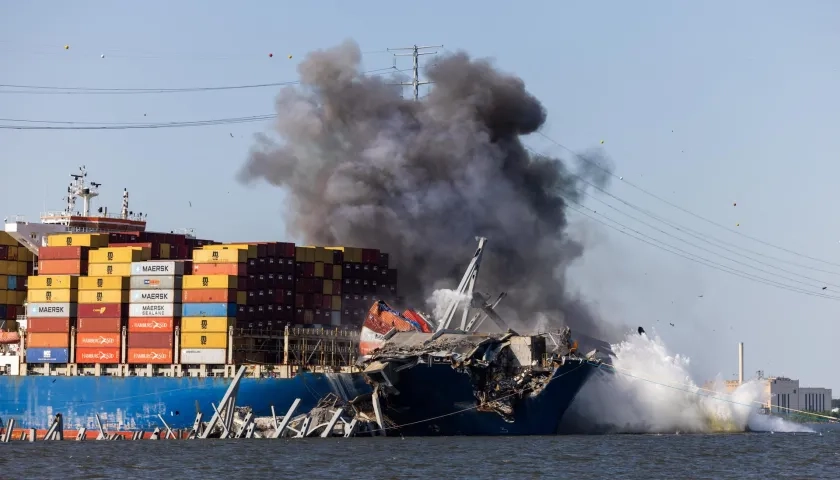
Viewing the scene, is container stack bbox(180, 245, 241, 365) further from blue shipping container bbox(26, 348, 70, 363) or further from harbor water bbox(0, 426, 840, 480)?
blue shipping container bbox(26, 348, 70, 363)

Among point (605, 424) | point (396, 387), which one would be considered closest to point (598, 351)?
point (605, 424)

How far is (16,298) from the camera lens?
110 m

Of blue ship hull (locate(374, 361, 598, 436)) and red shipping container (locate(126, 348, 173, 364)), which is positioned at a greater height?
red shipping container (locate(126, 348, 173, 364))

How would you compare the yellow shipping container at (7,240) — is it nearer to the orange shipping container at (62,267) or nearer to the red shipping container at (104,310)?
the orange shipping container at (62,267)

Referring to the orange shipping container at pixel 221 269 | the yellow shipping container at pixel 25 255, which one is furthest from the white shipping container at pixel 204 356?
the yellow shipping container at pixel 25 255

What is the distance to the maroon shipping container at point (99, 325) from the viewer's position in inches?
3969

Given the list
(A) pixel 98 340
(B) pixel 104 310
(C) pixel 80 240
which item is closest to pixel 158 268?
(B) pixel 104 310

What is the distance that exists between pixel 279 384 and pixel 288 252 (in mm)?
10264

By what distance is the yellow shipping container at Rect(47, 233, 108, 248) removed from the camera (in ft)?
345

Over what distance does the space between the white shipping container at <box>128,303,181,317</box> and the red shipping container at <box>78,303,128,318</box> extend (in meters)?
0.63

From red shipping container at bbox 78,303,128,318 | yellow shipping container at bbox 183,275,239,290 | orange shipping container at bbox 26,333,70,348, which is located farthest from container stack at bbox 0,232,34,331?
yellow shipping container at bbox 183,275,239,290

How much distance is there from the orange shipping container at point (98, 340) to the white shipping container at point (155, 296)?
274cm

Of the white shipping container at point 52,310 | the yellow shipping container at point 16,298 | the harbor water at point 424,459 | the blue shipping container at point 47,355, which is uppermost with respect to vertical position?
the yellow shipping container at point 16,298

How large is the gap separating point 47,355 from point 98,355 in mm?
4384
